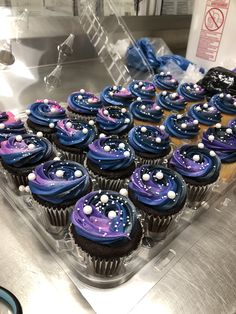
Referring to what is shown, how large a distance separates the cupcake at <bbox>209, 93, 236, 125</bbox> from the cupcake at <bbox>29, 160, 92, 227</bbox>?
3.18 ft

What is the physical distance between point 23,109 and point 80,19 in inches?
32.9

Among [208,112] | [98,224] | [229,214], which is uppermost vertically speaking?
[98,224]

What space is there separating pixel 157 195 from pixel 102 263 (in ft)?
0.81

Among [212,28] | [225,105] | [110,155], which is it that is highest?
[212,28]

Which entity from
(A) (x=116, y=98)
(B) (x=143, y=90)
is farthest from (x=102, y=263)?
(B) (x=143, y=90)

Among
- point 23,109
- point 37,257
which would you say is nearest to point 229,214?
point 37,257

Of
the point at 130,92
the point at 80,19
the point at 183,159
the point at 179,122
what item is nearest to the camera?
the point at 183,159

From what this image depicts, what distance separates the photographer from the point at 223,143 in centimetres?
130

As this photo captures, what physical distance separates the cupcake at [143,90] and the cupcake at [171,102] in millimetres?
59

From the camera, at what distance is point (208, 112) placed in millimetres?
1559

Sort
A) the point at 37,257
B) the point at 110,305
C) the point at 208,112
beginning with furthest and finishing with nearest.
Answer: the point at 208,112 → the point at 37,257 → the point at 110,305

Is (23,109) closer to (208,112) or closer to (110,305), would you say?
(208,112)

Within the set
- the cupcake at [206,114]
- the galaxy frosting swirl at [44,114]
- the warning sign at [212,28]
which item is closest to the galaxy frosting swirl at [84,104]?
the galaxy frosting swirl at [44,114]

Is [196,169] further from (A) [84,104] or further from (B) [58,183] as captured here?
(A) [84,104]
